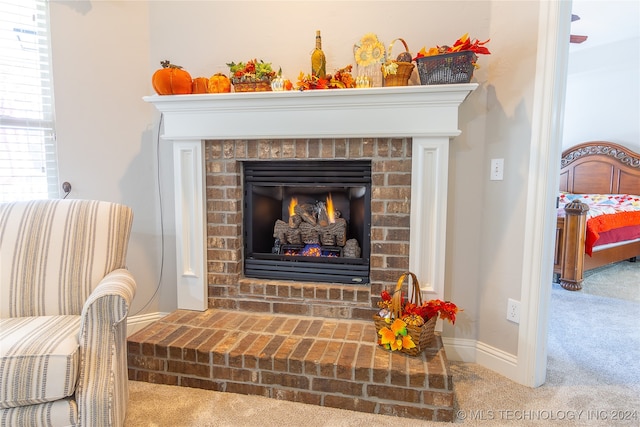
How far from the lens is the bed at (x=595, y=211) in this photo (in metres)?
3.39

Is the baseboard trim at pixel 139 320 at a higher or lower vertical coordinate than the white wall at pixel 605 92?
lower

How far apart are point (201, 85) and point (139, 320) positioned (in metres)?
1.61

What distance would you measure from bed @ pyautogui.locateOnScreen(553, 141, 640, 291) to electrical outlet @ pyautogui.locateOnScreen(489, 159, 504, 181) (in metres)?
1.89

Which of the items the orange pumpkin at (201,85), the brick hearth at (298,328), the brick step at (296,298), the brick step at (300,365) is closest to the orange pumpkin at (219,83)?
the orange pumpkin at (201,85)

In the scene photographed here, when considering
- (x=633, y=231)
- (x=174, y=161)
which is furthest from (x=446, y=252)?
(x=633, y=231)

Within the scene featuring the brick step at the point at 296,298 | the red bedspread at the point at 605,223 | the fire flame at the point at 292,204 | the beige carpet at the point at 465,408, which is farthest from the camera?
the red bedspread at the point at 605,223

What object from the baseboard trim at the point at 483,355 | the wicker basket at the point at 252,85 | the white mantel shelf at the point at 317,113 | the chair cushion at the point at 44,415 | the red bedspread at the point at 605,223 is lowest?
the baseboard trim at the point at 483,355

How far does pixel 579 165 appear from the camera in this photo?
5.21 meters

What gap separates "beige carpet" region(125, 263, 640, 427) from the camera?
1.58 m

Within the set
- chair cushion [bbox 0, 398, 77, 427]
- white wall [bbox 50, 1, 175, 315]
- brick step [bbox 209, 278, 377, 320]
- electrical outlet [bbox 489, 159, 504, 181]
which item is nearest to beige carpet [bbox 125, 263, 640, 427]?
chair cushion [bbox 0, 398, 77, 427]

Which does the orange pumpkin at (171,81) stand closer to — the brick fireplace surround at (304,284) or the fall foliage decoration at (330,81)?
the brick fireplace surround at (304,284)

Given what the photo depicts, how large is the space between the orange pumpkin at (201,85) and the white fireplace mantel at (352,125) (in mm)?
81

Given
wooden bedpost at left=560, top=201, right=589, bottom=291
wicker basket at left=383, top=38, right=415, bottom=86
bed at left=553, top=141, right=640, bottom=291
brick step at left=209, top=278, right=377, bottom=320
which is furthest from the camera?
bed at left=553, top=141, right=640, bottom=291

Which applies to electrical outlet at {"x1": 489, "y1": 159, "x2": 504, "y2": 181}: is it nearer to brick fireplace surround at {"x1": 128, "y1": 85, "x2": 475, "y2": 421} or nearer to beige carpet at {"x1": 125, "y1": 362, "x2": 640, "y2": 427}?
brick fireplace surround at {"x1": 128, "y1": 85, "x2": 475, "y2": 421}
